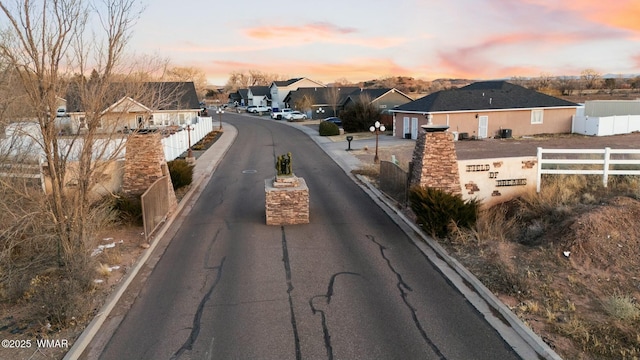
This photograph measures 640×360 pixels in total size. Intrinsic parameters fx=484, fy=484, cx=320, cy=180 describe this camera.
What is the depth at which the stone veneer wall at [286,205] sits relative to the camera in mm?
14383

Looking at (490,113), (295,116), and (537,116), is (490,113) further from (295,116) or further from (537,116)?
(295,116)

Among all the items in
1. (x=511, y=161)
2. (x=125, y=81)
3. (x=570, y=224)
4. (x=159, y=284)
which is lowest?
(x=159, y=284)

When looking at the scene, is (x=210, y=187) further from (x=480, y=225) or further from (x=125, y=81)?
(x=480, y=225)

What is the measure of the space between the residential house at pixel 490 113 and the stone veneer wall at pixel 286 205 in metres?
26.5

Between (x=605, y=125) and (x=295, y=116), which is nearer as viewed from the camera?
(x=605, y=125)

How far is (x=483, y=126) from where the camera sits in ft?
135

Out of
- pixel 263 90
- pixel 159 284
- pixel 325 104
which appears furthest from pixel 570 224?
pixel 263 90

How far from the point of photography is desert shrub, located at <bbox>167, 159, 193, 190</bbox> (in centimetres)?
1947

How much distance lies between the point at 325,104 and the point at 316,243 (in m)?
63.0

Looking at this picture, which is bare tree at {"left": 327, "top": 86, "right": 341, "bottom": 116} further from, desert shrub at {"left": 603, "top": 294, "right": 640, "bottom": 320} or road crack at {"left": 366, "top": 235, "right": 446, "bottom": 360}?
desert shrub at {"left": 603, "top": 294, "right": 640, "bottom": 320}

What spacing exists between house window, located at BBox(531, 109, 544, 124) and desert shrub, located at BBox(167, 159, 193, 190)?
107 feet

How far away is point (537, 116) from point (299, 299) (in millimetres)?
38839

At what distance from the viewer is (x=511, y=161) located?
15.6 m

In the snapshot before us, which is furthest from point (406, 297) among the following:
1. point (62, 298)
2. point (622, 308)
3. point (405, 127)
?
point (405, 127)
